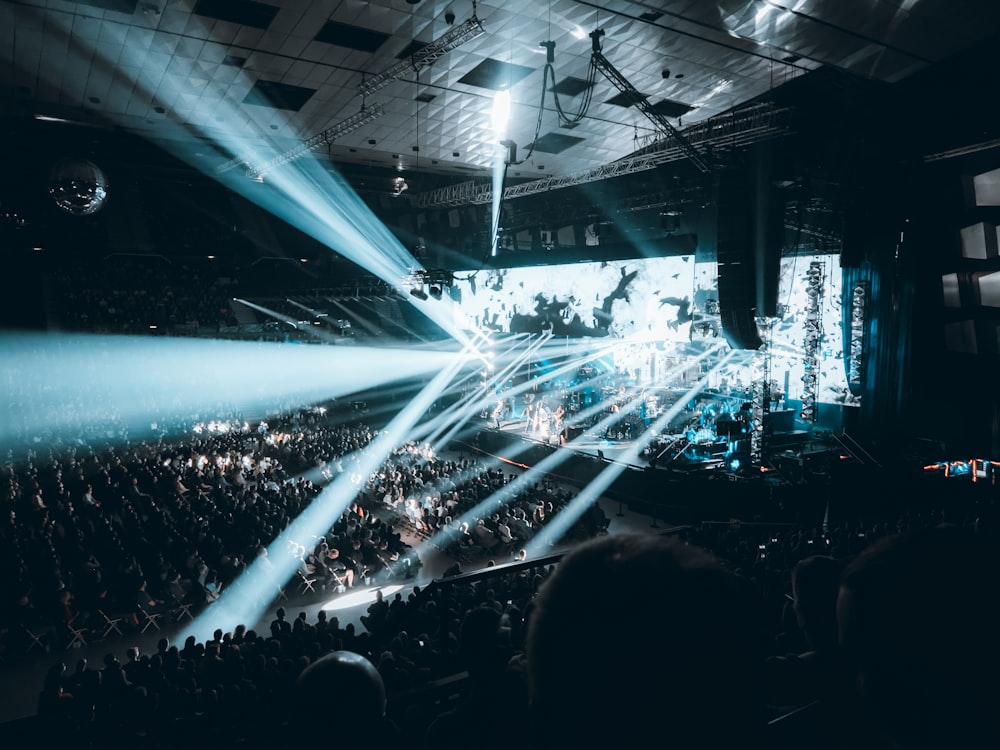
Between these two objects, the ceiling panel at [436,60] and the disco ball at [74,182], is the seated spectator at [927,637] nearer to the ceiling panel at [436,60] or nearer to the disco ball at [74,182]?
the disco ball at [74,182]

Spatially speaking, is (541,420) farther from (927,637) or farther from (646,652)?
(646,652)

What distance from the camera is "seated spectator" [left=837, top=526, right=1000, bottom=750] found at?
2.36 ft

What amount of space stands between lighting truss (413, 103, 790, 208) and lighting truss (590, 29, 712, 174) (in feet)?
0.92

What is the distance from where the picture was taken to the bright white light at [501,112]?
9.01 metres

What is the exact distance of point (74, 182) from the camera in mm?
5570

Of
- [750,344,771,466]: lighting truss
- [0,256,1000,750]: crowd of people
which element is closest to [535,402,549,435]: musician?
[0,256,1000,750]: crowd of people

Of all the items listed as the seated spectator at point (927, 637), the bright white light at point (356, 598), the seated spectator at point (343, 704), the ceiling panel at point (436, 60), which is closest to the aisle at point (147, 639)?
the bright white light at point (356, 598)

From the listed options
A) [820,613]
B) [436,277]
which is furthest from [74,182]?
[820,613]

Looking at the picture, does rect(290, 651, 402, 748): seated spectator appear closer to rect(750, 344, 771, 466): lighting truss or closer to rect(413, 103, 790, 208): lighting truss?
rect(413, 103, 790, 208): lighting truss

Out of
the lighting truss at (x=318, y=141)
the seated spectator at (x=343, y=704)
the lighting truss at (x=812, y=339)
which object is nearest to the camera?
the seated spectator at (x=343, y=704)

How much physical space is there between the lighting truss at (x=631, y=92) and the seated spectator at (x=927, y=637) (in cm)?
711

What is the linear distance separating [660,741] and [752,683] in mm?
110

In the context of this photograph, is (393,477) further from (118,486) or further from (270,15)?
(270,15)

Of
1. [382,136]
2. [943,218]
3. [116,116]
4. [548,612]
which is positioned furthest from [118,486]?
[943,218]
